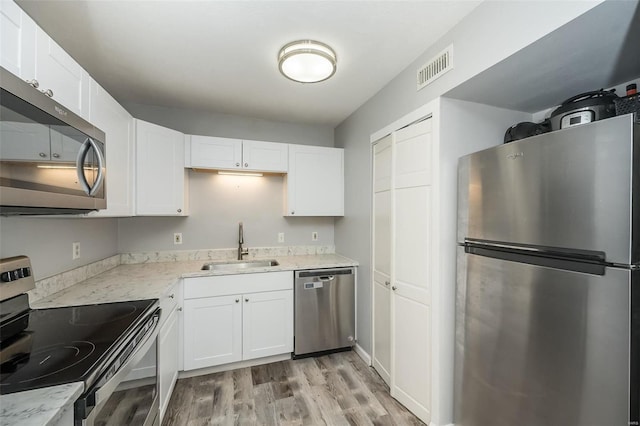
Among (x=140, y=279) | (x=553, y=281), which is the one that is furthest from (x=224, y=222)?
(x=553, y=281)

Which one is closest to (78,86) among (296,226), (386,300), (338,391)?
(296,226)

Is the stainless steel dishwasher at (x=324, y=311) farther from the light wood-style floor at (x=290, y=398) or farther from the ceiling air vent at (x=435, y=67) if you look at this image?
the ceiling air vent at (x=435, y=67)

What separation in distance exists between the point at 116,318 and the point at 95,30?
167 cm

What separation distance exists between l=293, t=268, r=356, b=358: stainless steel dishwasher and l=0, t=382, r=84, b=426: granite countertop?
1.83m

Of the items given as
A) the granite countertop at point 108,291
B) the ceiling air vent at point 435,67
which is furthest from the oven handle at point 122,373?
the ceiling air vent at point 435,67

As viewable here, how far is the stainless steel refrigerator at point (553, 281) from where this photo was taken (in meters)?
0.90

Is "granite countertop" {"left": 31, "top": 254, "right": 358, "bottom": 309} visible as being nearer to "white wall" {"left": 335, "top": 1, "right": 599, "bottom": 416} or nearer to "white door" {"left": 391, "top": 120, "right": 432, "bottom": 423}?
"white wall" {"left": 335, "top": 1, "right": 599, "bottom": 416}

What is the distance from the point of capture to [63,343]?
105 cm

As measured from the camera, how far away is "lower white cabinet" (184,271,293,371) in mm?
2227

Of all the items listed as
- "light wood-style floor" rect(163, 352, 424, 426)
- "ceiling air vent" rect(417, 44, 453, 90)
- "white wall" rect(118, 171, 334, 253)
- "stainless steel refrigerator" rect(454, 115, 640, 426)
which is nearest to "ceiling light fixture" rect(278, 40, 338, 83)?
"ceiling air vent" rect(417, 44, 453, 90)

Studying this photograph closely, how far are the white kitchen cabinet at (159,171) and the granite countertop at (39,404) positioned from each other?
166 centimetres

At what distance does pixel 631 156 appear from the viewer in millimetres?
882

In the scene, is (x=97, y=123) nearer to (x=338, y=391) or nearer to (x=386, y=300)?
(x=386, y=300)

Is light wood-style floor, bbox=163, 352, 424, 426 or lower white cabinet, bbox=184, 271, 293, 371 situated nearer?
light wood-style floor, bbox=163, 352, 424, 426
